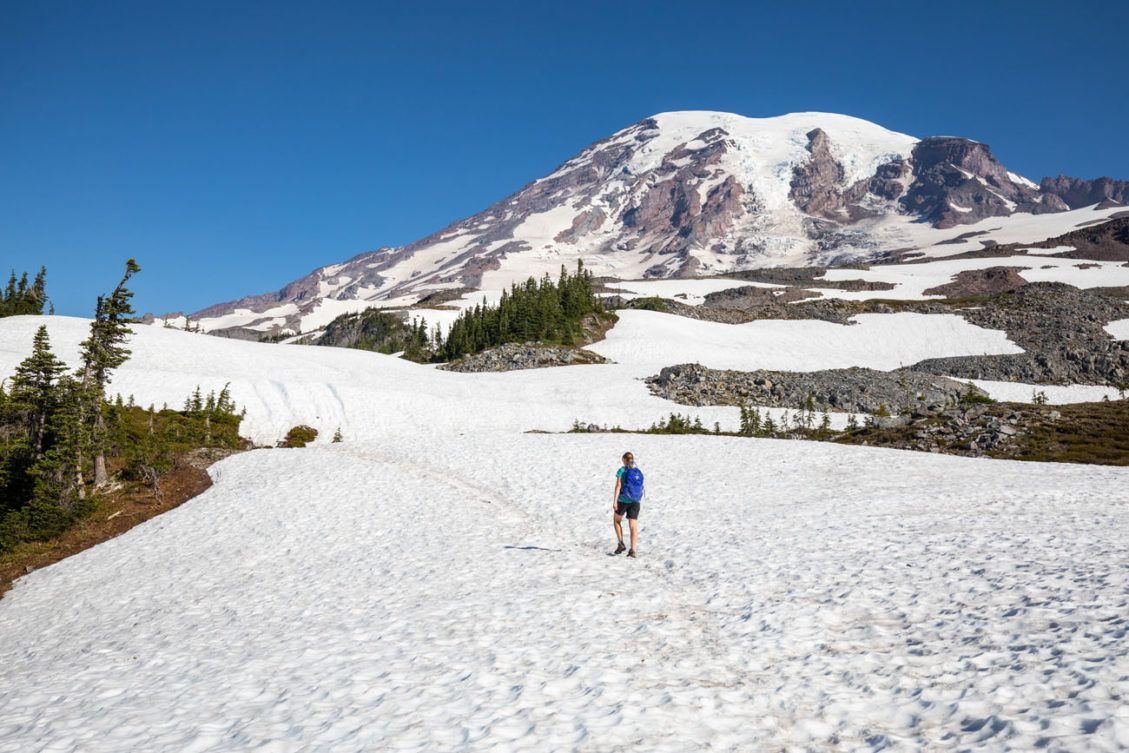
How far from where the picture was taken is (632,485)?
56.9 feet

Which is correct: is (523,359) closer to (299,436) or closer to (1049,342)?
(299,436)

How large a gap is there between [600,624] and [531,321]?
8560cm

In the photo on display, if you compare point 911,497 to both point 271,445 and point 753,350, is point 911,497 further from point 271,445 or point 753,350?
point 753,350

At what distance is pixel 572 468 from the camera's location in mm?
30484

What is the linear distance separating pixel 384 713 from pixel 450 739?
1.46 m

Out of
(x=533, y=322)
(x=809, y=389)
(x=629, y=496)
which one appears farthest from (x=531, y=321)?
(x=629, y=496)

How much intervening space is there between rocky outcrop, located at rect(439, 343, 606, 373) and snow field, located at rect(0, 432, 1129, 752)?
47.9 m

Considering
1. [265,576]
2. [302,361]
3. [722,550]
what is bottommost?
[265,576]

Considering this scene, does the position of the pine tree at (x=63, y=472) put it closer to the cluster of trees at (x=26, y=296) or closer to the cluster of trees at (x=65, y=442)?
the cluster of trees at (x=65, y=442)

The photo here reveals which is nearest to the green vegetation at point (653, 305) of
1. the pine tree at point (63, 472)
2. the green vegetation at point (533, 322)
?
the green vegetation at point (533, 322)

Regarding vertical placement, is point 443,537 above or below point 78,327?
below

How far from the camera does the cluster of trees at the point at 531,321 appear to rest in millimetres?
93400

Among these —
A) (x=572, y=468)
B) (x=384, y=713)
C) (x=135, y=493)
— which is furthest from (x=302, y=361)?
(x=384, y=713)

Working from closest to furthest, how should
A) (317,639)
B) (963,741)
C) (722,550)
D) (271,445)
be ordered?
1. (963,741)
2. (317,639)
3. (722,550)
4. (271,445)
